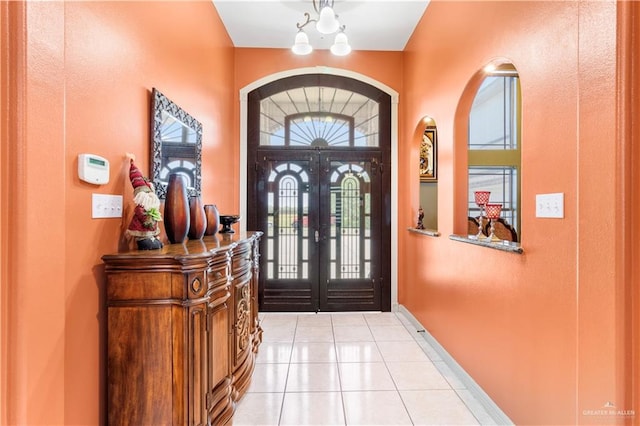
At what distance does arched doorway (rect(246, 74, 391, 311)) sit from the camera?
4.25 metres

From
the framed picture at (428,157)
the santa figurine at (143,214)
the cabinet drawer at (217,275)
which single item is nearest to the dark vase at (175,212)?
the santa figurine at (143,214)

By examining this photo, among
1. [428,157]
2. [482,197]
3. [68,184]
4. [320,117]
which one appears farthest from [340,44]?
[68,184]

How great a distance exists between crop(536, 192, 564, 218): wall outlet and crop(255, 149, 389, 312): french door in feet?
8.69

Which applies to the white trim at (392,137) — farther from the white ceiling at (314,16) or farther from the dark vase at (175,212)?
the dark vase at (175,212)

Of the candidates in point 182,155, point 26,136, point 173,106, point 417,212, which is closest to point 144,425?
point 26,136

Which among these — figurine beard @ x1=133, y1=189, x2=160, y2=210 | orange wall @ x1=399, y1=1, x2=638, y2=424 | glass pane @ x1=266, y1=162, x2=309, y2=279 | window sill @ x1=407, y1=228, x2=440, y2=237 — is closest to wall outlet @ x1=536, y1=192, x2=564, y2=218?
orange wall @ x1=399, y1=1, x2=638, y2=424

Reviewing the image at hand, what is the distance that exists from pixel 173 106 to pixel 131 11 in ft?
2.06

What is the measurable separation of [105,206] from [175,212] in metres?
0.39

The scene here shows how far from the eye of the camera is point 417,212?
392cm

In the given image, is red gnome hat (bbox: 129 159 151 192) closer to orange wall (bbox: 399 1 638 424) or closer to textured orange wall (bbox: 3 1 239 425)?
textured orange wall (bbox: 3 1 239 425)

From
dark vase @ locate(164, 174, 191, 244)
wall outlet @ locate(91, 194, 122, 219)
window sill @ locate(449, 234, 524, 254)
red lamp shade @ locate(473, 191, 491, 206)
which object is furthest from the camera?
red lamp shade @ locate(473, 191, 491, 206)

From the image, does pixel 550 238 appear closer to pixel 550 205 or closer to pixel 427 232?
pixel 550 205

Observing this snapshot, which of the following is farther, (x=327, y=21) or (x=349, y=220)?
(x=349, y=220)

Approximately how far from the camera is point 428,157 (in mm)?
4488
